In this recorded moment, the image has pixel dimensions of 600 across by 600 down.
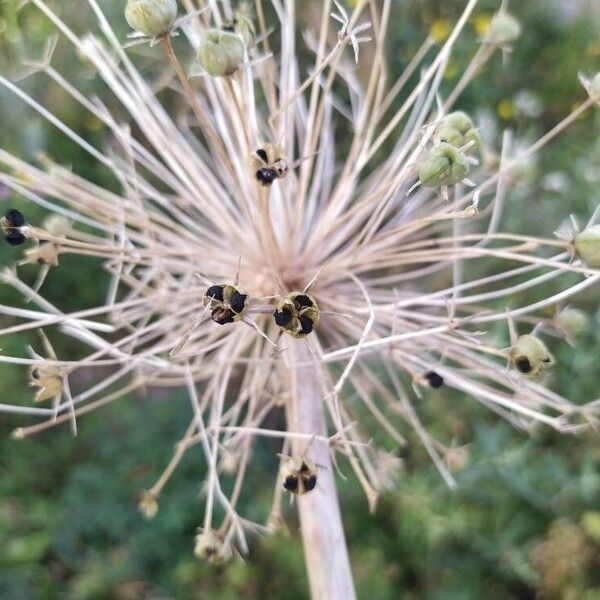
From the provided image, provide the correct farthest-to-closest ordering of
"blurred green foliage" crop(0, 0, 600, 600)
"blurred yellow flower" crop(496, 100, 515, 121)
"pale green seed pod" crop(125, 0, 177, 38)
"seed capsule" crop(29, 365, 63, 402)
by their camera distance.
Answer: "blurred yellow flower" crop(496, 100, 515, 121)
"blurred green foliage" crop(0, 0, 600, 600)
"seed capsule" crop(29, 365, 63, 402)
"pale green seed pod" crop(125, 0, 177, 38)

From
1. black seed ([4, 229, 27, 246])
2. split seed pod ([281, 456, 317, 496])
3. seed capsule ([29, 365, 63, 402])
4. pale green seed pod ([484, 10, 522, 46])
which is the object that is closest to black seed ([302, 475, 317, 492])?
split seed pod ([281, 456, 317, 496])


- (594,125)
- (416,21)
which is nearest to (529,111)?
(594,125)

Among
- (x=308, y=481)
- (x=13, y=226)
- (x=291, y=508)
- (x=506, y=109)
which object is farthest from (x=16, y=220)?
(x=506, y=109)

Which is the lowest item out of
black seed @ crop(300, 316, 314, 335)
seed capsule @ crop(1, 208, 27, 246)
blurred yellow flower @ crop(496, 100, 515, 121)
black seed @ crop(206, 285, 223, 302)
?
black seed @ crop(300, 316, 314, 335)

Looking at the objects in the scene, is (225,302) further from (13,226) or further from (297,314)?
(13,226)

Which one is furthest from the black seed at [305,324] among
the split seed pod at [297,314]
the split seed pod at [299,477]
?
the split seed pod at [299,477]

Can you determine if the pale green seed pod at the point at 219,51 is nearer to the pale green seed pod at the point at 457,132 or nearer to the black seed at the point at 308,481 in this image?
the pale green seed pod at the point at 457,132

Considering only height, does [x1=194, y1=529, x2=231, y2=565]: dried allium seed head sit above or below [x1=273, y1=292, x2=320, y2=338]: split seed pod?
below

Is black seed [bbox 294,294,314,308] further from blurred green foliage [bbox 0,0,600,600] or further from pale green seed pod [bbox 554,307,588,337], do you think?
blurred green foliage [bbox 0,0,600,600]
